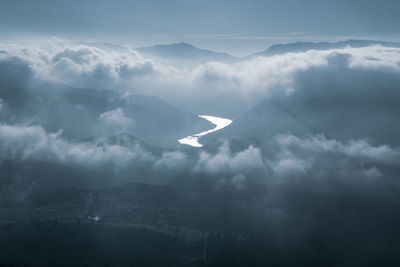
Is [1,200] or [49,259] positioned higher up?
[1,200]

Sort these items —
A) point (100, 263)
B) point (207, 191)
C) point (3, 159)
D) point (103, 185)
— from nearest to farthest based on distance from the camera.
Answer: point (100, 263) < point (207, 191) < point (103, 185) < point (3, 159)

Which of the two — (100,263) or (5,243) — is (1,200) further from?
(100,263)

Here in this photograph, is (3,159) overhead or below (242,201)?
overhead

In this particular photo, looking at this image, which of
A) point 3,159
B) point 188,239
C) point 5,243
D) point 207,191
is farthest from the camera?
point 3,159

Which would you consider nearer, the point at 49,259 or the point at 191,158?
the point at 49,259

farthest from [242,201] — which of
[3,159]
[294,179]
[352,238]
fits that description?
[3,159]

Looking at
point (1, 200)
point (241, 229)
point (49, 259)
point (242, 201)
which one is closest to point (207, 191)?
point (242, 201)

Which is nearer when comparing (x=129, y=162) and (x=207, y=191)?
(x=207, y=191)

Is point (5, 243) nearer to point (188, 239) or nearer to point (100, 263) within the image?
point (100, 263)

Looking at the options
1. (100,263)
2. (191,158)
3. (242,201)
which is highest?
(191,158)
